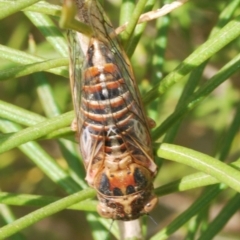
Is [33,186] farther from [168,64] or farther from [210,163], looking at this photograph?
[210,163]

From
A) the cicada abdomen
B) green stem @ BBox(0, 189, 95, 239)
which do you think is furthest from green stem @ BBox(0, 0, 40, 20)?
green stem @ BBox(0, 189, 95, 239)

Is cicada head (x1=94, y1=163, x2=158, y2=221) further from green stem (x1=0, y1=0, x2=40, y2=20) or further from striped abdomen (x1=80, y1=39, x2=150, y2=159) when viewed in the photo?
green stem (x1=0, y1=0, x2=40, y2=20)

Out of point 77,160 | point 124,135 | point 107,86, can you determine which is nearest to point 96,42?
point 107,86

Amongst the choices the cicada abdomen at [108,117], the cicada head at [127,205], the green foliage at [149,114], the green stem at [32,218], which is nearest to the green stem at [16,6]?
the green foliage at [149,114]

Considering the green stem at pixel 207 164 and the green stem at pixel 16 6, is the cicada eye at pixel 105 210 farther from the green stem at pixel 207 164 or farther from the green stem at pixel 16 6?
the green stem at pixel 16 6

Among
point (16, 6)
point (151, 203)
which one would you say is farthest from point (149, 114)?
point (16, 6)
